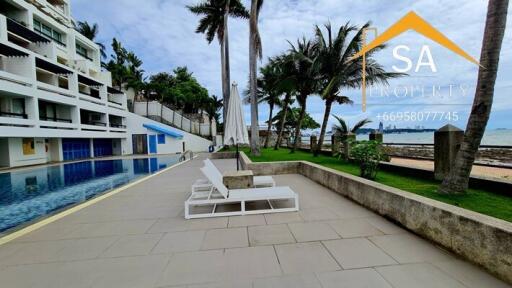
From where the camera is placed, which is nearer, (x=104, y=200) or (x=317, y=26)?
(x=104, y=200)

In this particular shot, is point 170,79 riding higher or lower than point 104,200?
higher

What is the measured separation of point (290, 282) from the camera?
2.35m

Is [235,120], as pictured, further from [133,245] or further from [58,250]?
[58,250]


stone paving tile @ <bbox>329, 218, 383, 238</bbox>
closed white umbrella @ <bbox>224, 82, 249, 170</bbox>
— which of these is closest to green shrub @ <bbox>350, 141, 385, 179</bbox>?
stone paving tile @ <bbox>329, 218, 383, 238</bbox>

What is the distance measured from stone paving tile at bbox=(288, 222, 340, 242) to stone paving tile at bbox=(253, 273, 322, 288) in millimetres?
862

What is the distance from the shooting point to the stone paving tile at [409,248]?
8.96 ft

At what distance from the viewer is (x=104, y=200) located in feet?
19.2

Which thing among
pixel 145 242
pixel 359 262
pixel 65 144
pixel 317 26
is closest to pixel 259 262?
pixel 359 262

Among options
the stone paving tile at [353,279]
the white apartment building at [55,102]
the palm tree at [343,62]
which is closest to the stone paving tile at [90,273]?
the stone paving tile at [353,279]

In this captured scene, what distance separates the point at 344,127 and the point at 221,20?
615 inches

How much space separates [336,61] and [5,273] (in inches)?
464

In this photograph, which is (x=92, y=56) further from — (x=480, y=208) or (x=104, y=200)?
(x=480, y=208)

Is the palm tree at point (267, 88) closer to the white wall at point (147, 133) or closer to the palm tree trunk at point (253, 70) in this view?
the palm tree trunk at point (253, 70)

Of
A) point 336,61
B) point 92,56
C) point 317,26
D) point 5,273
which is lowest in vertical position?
point 5,273
